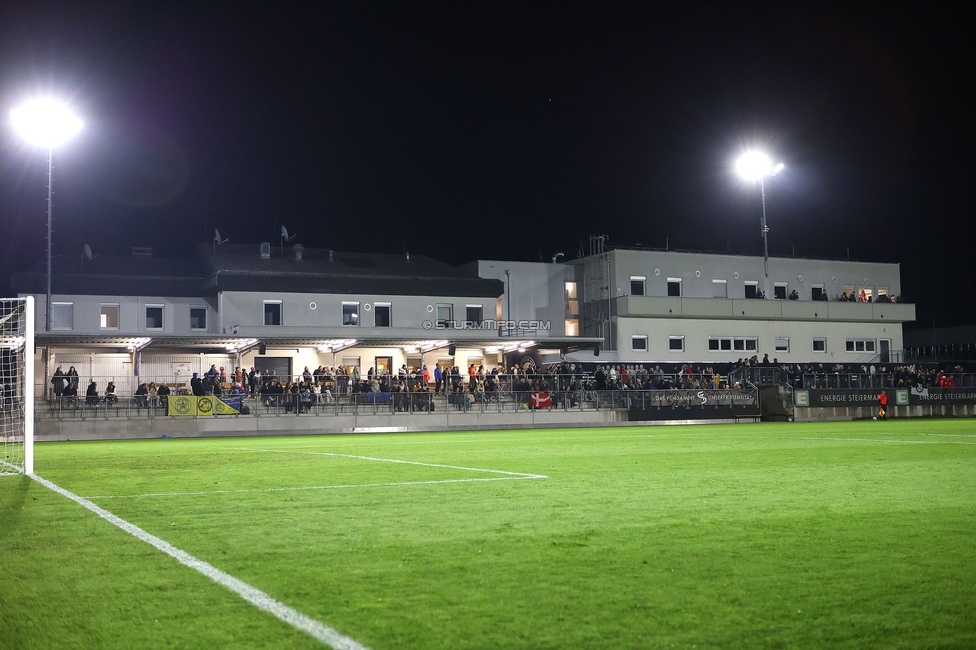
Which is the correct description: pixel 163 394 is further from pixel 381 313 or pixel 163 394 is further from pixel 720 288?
pixel 720 288

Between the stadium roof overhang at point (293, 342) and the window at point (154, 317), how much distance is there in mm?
7481

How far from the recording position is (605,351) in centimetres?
5988

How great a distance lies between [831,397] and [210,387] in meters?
27.0

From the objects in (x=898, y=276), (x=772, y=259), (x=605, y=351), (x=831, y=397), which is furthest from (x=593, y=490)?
(x=898, y=276)

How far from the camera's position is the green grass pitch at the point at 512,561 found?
451cm

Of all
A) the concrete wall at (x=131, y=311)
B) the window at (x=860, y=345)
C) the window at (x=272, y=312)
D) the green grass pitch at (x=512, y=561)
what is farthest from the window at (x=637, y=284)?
the green grass pitch at (x=512, y=561)

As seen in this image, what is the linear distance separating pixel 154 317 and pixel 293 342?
10198 millimetres

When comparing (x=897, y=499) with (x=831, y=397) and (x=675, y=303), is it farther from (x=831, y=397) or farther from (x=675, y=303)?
(x=675, y=303)

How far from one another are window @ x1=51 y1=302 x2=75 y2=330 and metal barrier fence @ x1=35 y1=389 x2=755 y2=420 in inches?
638

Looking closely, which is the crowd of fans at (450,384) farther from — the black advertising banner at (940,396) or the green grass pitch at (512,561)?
the green grass pitch at (512,561)

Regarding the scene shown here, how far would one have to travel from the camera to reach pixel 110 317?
49.5 m

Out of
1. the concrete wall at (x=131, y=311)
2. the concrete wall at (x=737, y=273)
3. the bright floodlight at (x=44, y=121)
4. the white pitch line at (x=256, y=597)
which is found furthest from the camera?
the concrete wall at (x=737, y=273)

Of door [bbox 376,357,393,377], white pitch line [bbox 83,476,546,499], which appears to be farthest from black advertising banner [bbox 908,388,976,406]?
white pitch line [bbox 83,476,546,499]

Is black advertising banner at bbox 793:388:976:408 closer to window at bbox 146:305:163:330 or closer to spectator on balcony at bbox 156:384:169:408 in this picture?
spectator on balcony at bbox 156:384:169:408
